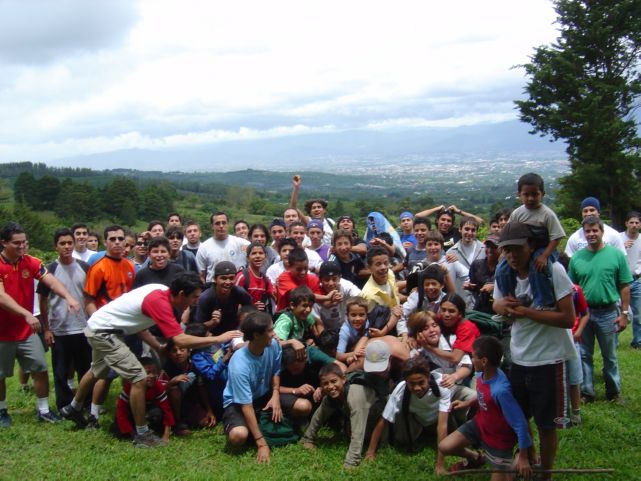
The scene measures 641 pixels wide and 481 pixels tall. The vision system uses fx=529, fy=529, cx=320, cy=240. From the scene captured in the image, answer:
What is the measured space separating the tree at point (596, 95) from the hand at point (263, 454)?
24.5 metres

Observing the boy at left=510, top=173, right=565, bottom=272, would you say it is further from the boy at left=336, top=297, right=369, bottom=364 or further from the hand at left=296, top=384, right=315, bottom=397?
the hand at left=296, top=384, right=315, bottom=397

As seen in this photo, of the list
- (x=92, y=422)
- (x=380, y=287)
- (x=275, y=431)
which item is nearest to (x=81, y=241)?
(x=92, y=422)

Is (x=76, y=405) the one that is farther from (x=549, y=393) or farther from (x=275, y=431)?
(x=549, y=393)

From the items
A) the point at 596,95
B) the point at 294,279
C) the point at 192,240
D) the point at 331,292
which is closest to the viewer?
the point at 331,292

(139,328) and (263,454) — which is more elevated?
(139,328)

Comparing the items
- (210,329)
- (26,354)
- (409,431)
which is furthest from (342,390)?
(26,354)

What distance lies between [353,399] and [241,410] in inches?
43.0

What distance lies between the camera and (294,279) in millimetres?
6090

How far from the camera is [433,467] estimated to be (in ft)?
15.0

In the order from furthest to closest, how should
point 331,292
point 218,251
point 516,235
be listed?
point 218,251 < point 331,292 < point 516,235

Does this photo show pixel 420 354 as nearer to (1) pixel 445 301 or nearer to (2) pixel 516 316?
(1) pixel 445 301

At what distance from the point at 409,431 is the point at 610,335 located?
2512 mm

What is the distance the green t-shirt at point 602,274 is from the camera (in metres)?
5.62

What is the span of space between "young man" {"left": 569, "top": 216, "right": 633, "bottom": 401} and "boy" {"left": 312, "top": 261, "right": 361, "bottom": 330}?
2.52 metres
